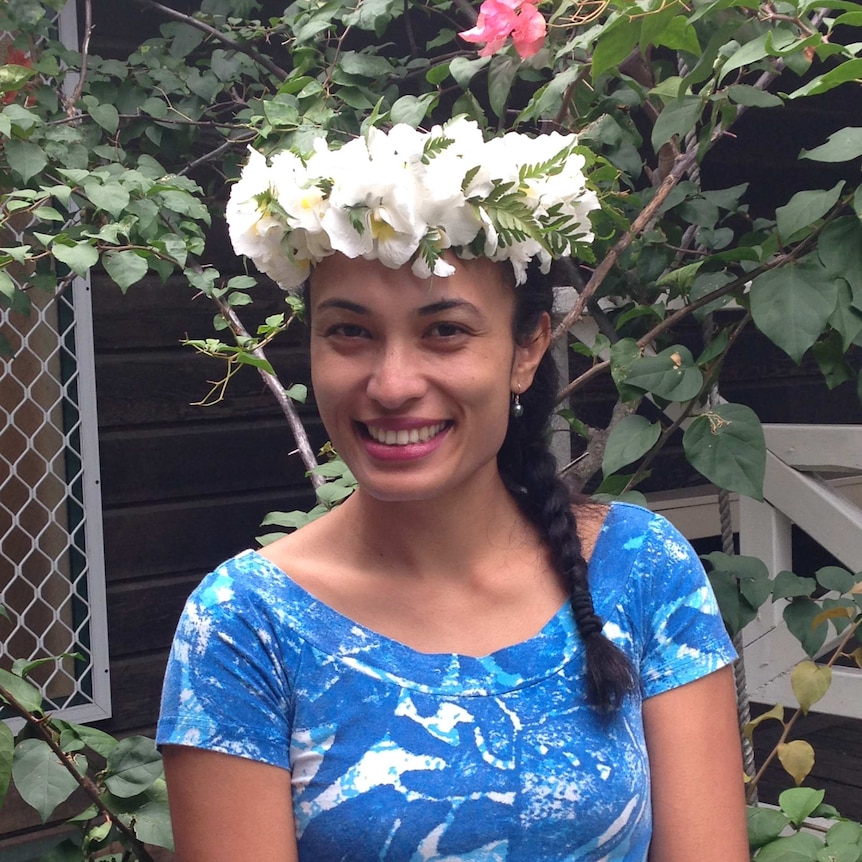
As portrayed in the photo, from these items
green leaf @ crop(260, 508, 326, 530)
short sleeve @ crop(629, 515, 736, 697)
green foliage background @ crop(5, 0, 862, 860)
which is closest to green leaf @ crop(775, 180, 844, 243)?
green foliage background @ crop(5, 0, 862, 860)

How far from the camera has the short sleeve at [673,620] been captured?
124 centimetres

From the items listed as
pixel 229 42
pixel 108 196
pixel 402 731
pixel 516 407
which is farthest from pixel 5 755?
pixel 229 42

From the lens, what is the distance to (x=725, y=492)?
181cm

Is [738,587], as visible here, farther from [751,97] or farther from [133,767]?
[133,767]

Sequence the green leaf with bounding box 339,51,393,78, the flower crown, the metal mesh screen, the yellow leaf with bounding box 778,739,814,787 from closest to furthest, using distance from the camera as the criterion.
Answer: the flower crown
the yellow leaf with bounding box 778,739,814,787
the green leaf with bounding box 339,51,393,78
the metal mesh screen

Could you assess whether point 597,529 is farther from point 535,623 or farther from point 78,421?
point 78,421

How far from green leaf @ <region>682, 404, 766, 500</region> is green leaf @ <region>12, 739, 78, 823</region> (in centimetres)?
88

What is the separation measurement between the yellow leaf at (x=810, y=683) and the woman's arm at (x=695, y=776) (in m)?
0.46

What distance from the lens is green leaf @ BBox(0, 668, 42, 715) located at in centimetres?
130

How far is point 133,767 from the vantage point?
137 cm

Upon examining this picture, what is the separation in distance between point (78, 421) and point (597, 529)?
1810mm

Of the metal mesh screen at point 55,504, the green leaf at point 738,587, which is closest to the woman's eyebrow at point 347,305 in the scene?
the green leaf at point 738,587

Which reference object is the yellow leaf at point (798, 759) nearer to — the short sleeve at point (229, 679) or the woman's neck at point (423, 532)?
the woman's neck at point (423, 532)

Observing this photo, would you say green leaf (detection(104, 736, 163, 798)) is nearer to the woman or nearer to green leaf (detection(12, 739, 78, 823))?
green leaf (detection(12, 739, 78, 823))
